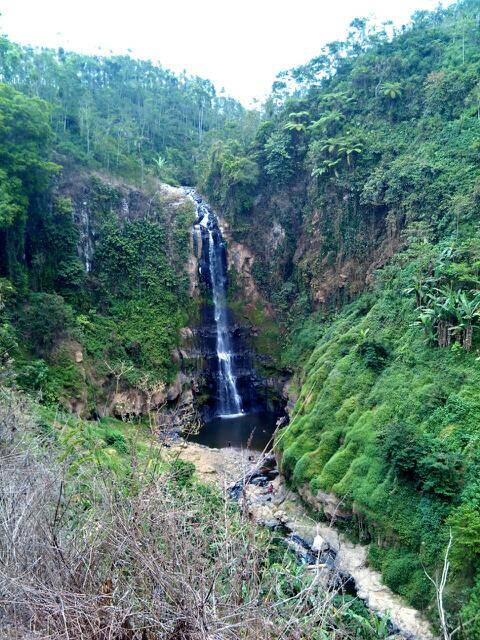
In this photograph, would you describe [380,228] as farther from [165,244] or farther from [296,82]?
[296,82]

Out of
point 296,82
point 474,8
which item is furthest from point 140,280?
point 474,8

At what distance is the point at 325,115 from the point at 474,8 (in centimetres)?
1862

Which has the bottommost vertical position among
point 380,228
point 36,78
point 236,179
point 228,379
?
point 228,379

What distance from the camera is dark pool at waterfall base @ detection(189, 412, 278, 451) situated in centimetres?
2295

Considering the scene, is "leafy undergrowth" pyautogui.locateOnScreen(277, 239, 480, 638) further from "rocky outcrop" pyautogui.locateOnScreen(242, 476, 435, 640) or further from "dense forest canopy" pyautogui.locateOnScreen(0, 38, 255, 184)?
"dense forest canopy" pyautogui.locateOnScreen(0, 38, 255, 184)

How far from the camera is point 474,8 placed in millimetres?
34906

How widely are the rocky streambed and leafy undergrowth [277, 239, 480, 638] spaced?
41cm

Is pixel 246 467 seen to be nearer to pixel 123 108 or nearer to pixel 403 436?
pixel 403 436

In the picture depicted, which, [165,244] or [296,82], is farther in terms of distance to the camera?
[296,82]

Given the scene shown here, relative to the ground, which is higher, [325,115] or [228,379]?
[325,115]

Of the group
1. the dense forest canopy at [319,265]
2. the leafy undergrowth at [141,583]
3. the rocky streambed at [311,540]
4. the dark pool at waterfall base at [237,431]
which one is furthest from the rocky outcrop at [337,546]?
the dark pool at waterfall base at [237,431]

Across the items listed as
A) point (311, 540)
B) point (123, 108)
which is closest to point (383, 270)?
point (311, 540)

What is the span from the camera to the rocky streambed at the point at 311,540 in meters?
9.47

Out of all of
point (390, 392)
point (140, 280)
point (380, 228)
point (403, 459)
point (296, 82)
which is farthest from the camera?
point (296, 82)
